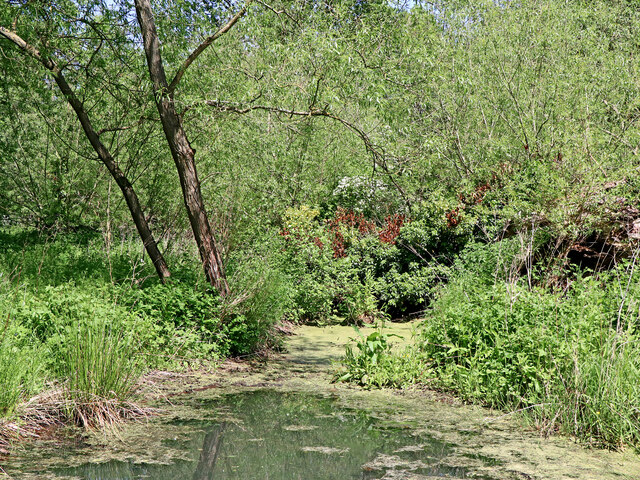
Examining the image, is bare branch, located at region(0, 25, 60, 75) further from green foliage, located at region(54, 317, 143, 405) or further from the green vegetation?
green foliage, located at region(54, 317, 143, 405)

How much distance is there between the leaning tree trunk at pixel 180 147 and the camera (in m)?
7.73

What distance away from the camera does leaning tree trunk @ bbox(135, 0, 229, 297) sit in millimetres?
7730

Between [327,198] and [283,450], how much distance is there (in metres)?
9.96

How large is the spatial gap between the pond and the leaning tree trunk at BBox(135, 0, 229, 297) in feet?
7.53

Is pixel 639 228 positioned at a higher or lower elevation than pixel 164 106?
lower

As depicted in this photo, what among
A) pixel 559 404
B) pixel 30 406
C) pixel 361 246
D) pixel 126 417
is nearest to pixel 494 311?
pixel 559 404

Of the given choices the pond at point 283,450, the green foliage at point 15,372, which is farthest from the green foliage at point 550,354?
the green foliage at point 15,372

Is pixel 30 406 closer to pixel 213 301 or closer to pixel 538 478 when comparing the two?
pixel 213 301

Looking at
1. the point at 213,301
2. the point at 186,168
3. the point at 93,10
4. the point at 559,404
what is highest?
the point at 93,10

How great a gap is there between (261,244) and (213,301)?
2454mm

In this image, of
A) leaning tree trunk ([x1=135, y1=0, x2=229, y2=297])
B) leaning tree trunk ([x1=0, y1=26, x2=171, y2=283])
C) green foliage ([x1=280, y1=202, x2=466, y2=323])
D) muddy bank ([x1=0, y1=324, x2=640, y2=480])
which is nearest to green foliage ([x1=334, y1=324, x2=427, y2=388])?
muddy bank ([x1=0, y1=324, x2=640, y2=480])

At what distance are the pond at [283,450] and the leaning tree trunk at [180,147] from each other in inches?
90.3

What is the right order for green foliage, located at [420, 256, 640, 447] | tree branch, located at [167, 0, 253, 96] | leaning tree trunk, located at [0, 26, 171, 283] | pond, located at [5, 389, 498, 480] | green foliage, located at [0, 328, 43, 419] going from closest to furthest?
pond, located at [5, 389, 498, 480] → green foliage, located at [0, 328, 43, 419] → green foliage, located at [420, 256, 640, 447] → tree branch, located at [167, 0, 253, 96] → leaning tree trunk, located at [0, 26, 171, 283]

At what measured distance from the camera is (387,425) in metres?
5.52
